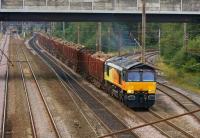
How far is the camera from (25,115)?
27797mm

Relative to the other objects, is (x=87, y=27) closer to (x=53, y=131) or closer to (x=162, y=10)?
(x=162, y=10)

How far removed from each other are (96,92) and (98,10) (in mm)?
7469

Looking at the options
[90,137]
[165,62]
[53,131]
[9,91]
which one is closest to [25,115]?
[53,131]

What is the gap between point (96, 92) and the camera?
3819 centimetres

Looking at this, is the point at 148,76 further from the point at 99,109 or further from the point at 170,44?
the point at 170,44

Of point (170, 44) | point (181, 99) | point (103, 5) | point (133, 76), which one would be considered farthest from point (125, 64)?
point (170, 44)

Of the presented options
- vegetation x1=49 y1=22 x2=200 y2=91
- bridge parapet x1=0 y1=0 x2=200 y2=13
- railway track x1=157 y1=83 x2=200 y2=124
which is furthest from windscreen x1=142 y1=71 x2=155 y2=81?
bridge parapet x1=0 y1=0 x2=200 y2=13

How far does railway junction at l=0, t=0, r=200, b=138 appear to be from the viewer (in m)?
24.1

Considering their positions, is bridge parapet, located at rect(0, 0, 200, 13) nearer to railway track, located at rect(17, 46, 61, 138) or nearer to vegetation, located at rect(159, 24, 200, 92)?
vegetation, located at rect(159, 24, 200, 92)

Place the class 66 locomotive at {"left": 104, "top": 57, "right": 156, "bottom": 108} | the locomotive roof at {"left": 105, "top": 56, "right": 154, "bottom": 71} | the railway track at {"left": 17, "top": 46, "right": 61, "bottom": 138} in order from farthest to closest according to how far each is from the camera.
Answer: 1. the locomotive roof at {"left": 105, "top": 56, "right": 154, "bottom": 71}
2. the class 66 locomotive at {"left": 104, "top": 57, "right": 156, "bottom": 108}
3. the railway track at {"left": 17, "top": 46, "right": 61, "bottom": 138}

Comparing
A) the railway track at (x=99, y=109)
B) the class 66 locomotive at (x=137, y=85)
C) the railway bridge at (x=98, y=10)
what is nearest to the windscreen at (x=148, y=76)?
the class 66 locomotive at (x=137, y=85)

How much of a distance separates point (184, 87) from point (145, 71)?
40.8 ft

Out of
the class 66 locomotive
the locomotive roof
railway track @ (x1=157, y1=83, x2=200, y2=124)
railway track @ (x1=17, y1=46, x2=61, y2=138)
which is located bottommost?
railway track @ (x1=157, y1=83, x2=200, y2=124)

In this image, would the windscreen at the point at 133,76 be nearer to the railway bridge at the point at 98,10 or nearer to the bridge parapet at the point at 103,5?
the railway bridge at the point at 98,10
